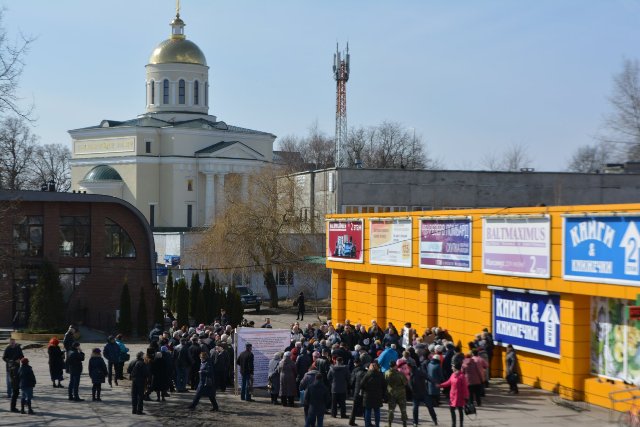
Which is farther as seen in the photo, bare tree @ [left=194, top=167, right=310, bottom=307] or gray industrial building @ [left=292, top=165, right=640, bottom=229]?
bare tree @ [left=194, top=167, right=310, bottom=307]

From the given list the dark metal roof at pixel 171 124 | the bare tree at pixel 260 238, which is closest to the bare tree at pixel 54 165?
the dark metal roof at pixel 171 124

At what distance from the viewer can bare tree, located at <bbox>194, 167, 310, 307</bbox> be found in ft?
167

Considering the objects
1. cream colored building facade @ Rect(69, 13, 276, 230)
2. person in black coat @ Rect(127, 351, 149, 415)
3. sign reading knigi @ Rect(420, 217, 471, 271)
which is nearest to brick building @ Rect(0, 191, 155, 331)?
sign reading knigi @ Rect(420, 217, 471, 271)

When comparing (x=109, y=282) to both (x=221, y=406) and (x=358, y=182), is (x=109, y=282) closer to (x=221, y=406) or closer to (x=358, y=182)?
(x=358, y=182)

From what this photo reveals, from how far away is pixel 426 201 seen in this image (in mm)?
51031

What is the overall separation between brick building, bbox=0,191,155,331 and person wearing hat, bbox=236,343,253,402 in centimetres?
1775

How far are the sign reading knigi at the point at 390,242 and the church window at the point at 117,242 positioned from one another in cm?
1389

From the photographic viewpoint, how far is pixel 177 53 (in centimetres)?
9075

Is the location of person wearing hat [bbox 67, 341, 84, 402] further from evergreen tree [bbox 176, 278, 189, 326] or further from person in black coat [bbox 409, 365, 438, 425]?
evergreen tree [bbox 176, 278, 189, 326]

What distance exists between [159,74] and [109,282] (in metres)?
53.8

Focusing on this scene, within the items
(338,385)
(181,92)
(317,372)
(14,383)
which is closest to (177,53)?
(181,92)

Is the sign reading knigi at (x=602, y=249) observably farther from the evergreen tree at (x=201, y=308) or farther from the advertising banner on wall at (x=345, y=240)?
the evergreen tree at (x=201, y=308)

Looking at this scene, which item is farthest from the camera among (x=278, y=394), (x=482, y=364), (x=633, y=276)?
(x=278, y=394)

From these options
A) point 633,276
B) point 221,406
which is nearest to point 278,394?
point 221,406
